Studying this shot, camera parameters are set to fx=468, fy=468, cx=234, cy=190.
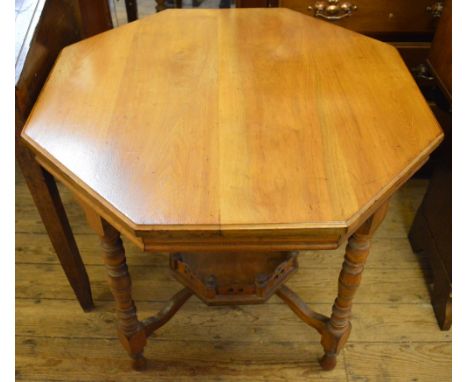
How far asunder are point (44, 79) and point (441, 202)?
112 centimetres

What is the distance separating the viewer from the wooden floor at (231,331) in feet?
4.25

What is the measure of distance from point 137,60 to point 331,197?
59cm

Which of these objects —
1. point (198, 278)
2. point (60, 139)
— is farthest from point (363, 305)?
point (60, 139)

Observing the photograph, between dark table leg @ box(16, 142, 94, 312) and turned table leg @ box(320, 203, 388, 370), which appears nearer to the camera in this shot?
turned table leg @ box(320, 203, 388, 370)

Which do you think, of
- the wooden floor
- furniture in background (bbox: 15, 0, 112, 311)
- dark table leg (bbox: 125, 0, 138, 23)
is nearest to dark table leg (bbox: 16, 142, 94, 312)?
furniture in background (bbox: 15, 0, 112, 311)

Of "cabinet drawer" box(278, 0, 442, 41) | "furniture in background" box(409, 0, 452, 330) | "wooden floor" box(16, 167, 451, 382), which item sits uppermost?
"cabinet drawer" box(278, 0, 442, 41)

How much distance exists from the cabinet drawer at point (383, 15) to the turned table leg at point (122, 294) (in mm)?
938

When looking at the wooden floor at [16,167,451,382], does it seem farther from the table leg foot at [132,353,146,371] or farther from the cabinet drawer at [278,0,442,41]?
the cabinet drawer at [278,0,442,41]

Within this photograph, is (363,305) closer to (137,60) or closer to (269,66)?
(269,66)

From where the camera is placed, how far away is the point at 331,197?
2.54 feet

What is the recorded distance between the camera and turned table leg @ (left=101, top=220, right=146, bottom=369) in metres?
0.97

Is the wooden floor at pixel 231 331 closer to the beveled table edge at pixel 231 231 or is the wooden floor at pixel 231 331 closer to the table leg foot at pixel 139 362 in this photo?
the table leg foot at pixel 139 362

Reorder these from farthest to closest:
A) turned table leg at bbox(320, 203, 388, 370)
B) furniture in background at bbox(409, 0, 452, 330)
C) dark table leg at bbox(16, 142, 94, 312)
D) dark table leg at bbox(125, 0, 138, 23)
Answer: dark table leg at bbox(125, 0, 138, 23) → furniture in background at bbox(409, 0, 452, 330) → dark table leg at bbox(16, 142, 94, 312) → turned table leg at bbox(320, 203, 388, 370)

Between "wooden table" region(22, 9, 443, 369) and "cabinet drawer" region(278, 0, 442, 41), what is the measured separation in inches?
10.2
